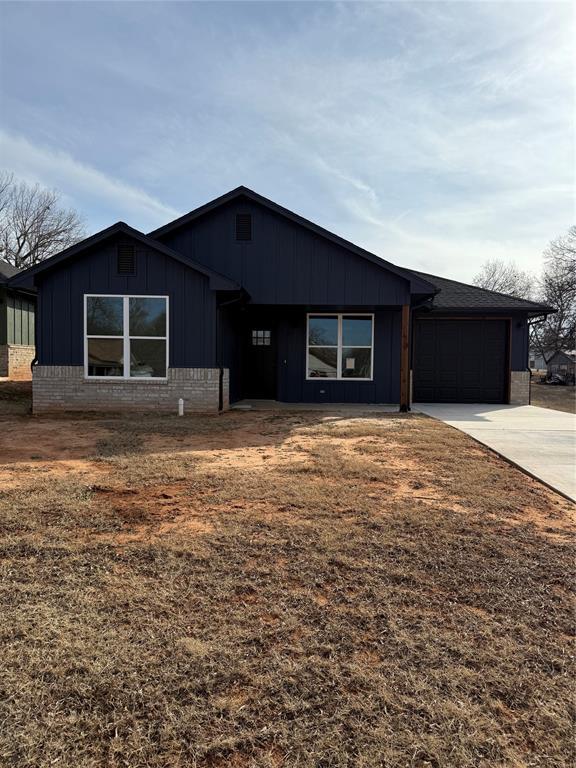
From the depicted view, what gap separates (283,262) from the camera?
11805mm

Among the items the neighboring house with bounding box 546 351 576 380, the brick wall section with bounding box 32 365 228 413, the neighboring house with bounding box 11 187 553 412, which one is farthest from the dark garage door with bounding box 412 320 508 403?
the neighboring house with bounding box 546 351 576 380

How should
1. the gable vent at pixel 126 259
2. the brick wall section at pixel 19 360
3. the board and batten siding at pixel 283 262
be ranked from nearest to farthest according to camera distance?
the gable vent at pixel 126 259
the board and batten siding at pixel 283 262
the brick wall section at pixel 19 360

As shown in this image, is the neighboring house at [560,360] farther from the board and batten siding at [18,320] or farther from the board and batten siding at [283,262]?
the board and batten siding at [18,320]

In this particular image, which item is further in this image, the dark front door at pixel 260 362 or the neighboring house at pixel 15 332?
the neighboring house at pixel 15 332

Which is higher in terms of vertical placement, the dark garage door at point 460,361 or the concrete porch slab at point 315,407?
the dark garage door at point 460,361

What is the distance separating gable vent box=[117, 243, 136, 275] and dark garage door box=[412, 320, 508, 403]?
28.3 ft

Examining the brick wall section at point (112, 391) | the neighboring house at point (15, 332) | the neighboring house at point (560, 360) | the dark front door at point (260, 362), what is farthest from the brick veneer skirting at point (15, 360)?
the neighboring house at point (560, 360)

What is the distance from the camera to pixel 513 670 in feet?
6.51

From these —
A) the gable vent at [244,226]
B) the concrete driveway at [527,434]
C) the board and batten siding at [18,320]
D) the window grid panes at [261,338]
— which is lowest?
the concrete driveway at [527,434]

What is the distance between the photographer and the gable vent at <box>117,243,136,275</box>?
1044 cm

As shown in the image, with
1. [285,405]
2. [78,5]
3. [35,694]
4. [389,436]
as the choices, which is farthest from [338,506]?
[78,5]

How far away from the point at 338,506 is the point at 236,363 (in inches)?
366

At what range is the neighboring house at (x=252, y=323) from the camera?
10492mm

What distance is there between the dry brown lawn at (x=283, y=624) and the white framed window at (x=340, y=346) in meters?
8.38
